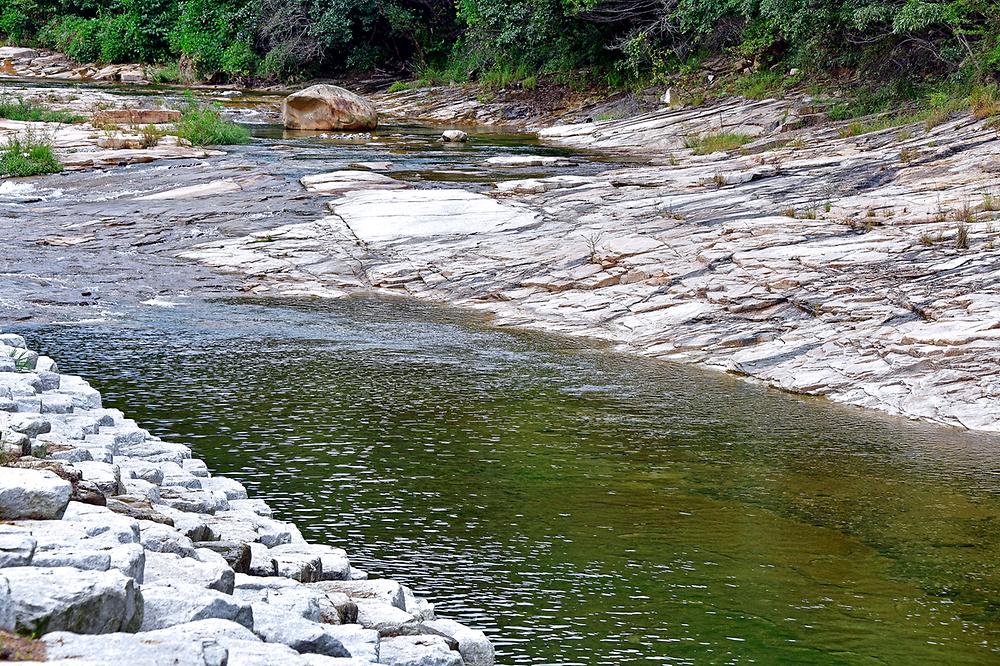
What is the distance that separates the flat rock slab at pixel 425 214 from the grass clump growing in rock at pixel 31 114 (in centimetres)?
1023

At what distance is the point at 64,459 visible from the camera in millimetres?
5258

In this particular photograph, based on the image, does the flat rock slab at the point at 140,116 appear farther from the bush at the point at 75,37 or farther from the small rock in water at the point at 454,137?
the bush at the point at 75,37

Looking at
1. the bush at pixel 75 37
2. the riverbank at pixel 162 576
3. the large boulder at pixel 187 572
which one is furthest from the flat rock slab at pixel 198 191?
the bush at pixel 75 37

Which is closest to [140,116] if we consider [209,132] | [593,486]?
[209,132]

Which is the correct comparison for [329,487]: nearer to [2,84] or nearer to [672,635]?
[672,635]

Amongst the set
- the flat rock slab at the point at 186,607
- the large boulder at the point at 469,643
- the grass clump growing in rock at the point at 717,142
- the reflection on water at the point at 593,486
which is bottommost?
the reflection on water at the point at 593,486

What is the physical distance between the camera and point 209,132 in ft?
75.3

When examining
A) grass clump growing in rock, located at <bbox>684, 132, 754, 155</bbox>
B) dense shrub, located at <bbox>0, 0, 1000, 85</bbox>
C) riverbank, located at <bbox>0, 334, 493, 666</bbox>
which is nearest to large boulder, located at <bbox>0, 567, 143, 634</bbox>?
riverbank, located at <bbox>0, 334, 493, 666</bbox>

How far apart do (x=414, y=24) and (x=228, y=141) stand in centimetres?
1737

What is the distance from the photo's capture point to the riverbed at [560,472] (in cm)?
555

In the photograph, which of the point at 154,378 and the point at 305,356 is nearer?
the point at 154,378

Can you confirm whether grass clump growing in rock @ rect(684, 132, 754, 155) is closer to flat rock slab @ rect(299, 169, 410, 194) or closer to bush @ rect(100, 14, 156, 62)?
flat rock slab @ rect(299, 169, 410, 194)

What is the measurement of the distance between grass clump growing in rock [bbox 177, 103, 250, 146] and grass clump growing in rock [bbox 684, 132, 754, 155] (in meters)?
8.85

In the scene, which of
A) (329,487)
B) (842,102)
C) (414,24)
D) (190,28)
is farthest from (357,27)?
(329,487)
